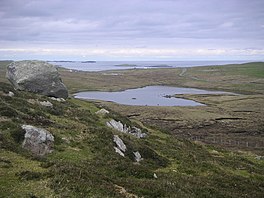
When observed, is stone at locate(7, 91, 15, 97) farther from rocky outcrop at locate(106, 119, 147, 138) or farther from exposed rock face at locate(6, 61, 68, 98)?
rocky outcrop at locate(106, 119, 147, 138)

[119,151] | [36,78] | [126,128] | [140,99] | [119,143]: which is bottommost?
[140,99]

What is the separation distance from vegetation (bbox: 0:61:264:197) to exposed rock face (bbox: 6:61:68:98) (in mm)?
13453

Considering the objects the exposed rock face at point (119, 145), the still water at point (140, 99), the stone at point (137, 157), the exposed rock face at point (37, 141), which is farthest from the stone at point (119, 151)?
the still water at point (140, 99)

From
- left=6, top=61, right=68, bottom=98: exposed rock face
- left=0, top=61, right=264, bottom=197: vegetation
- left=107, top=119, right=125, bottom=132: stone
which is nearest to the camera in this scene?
left=0, top=61, right=264, bottom=197: vegetation

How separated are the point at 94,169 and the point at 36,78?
1198 inches

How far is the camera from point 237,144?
5403 centimetres

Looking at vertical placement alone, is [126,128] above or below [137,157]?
below

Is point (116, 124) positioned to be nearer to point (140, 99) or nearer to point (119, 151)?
point (119, 151)

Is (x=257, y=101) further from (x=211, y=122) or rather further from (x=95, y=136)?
(x=95, y=136)

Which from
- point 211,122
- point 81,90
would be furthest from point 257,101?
point 81,90

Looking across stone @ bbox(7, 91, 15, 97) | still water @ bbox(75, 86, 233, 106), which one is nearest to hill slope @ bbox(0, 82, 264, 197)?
stone @ bbox(7, 91, 15, 97)

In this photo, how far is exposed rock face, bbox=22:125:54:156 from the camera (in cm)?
1989

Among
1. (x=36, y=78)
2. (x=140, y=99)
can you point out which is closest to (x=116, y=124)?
(x=36, y=78)

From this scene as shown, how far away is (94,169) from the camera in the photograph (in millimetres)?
17484
